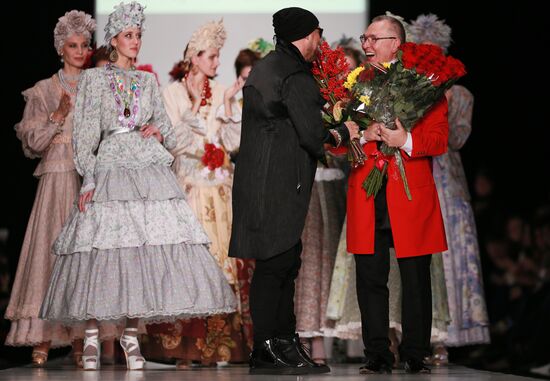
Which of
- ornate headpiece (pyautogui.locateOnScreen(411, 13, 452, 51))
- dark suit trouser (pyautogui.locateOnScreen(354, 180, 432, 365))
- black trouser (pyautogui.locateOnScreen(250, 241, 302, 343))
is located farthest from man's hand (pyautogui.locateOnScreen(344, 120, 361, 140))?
ornate headpiece (pyautogui.locateOnScreen(411, 13, 452, 51))

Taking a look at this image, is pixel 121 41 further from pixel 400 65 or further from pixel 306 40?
pixel 400 65

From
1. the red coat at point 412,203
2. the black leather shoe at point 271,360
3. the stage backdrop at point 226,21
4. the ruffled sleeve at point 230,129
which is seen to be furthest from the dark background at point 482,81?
the black leather shoe at point 271,360

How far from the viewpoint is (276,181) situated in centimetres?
511

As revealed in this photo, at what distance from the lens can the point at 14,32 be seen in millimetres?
7512

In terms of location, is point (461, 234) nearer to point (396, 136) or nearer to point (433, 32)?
point (433, 32)

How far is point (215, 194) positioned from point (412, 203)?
1711mm

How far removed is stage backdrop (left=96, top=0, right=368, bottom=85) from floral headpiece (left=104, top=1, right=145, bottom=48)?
6.71ft

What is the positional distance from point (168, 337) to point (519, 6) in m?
2.88

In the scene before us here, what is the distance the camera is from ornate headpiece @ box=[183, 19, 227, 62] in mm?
6848

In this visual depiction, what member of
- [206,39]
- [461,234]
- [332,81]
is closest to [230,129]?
[206,39]

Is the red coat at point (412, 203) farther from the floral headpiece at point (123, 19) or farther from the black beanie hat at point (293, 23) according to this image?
the floral headpiece at point (123, 19)

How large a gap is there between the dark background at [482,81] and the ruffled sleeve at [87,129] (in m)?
1.74

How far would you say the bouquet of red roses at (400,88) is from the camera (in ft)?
17.3

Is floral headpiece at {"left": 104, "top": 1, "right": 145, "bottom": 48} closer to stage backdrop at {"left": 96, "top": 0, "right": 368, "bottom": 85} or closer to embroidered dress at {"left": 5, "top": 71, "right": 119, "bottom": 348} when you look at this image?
embroidered dress at {"left": 5, "top": 71, "right": 119, "bottom": 348}
